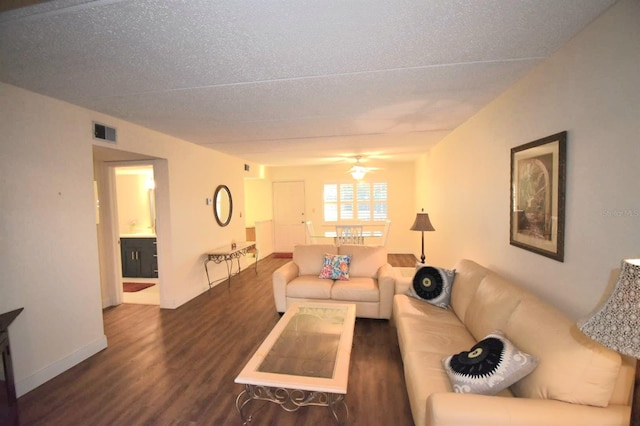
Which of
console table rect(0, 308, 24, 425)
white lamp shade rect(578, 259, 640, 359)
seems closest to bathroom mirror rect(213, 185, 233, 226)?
console table rect(0, 308, 24, 425)

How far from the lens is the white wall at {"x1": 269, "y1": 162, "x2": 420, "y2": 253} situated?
7.19 m

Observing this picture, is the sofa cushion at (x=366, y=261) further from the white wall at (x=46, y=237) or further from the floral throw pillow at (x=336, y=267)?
the white wall at (x=46, y=237)

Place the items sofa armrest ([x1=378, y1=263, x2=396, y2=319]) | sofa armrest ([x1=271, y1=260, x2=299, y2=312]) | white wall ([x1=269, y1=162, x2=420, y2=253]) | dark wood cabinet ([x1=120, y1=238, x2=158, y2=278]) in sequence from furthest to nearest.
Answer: white wall ([x1=269, y1=162, x2=420, y2=253]) → dark wood cabinet ([x1=120, y1=238, x2=158, y2=278]) → sofa armrest ([x1=271, y1=260, x2=299, y2=312]) → sofa armrest ([x1=378, y1=263, x2=396, y2=319])

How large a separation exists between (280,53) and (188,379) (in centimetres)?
257

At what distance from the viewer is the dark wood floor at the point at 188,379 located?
1.91 metres

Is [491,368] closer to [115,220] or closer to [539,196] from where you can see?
[539,196]

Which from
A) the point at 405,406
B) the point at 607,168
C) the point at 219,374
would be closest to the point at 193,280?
the point at 219,374

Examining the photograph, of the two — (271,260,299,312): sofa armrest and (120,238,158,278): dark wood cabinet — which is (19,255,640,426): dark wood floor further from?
(120,238,158,278): dark wood cabinet

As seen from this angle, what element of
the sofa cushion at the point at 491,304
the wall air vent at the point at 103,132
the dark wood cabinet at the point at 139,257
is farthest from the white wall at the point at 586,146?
the dark wood cabinet at the point at 139,257

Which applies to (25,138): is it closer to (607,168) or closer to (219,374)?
(219,374)

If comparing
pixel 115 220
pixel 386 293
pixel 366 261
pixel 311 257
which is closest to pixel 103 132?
pixel 115 220

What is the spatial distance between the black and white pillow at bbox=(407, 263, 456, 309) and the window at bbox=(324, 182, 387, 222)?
4491mm

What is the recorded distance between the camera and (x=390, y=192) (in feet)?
23.8

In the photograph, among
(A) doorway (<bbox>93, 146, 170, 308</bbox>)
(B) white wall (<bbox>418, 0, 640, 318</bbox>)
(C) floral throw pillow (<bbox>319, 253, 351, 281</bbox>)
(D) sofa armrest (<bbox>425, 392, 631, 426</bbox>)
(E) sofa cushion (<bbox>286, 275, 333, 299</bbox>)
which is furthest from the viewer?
(A) doorway (<bbox>93, 146, 170, 308</bbox>)
